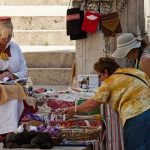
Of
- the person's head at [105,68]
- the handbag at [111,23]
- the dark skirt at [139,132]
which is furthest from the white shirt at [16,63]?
the dark skirt at [139,132]

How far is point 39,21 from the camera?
13.4 m

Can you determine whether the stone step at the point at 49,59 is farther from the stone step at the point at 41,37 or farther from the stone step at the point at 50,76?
the stone step at the point at 41,37

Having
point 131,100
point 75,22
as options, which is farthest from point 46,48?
point 131,100

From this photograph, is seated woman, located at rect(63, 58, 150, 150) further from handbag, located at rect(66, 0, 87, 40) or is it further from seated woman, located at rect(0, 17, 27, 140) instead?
handbag, located at rect(66, 0, 87, 40)

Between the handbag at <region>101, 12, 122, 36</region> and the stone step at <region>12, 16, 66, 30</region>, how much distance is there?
16.7 feet

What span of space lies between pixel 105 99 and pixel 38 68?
6.32 metres

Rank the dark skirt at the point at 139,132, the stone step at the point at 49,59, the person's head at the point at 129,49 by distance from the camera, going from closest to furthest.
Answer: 1. the dark skirt at the point at 139,132
2. the person's head at the point at 129,49
3. the stone step at the point at 49,59

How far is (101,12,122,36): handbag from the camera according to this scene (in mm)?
8164

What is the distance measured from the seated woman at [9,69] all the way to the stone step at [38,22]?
5.69m

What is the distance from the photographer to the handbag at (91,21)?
8.21 metres

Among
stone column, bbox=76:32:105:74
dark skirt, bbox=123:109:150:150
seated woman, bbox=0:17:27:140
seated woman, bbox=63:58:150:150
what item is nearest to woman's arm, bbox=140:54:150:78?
seated woman, bbox=63:58:150:150

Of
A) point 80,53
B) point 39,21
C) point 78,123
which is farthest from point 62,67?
point 78,123

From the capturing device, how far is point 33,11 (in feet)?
44.7

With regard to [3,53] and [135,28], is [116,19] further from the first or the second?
[3,53]
